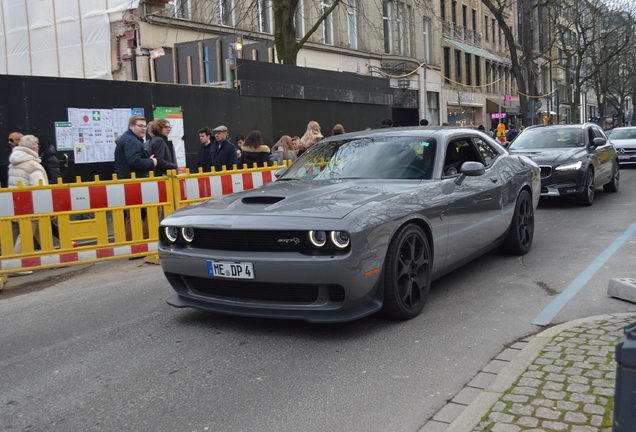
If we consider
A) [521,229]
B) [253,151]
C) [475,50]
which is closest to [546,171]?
[521,229]

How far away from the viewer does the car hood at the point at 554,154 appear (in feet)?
39.5

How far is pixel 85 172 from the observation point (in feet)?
40.2

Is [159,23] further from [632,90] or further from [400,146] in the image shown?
[632,90]

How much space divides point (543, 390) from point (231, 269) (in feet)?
7.24

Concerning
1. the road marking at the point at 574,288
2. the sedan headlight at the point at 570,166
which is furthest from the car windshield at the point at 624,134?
the road marking at the point at 574,288

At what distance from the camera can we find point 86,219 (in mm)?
8578

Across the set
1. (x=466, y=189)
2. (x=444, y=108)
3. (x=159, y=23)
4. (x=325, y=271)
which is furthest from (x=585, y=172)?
(x=444, y=108)

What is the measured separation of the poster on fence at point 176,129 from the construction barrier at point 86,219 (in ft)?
15.8

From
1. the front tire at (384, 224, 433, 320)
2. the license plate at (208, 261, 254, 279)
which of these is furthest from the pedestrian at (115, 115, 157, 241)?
the front tire at (384, 224, 433, 320)

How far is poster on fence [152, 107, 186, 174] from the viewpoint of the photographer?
539 inches

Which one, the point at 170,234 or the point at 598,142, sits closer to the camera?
the point at 170,234

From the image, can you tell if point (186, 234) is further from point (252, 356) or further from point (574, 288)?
point (574, 288)

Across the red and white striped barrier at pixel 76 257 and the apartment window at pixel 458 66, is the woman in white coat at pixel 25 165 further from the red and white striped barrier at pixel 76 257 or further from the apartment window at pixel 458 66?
the apartment window at pixel 458 66

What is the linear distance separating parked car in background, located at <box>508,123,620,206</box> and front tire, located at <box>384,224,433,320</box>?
7.42 m
